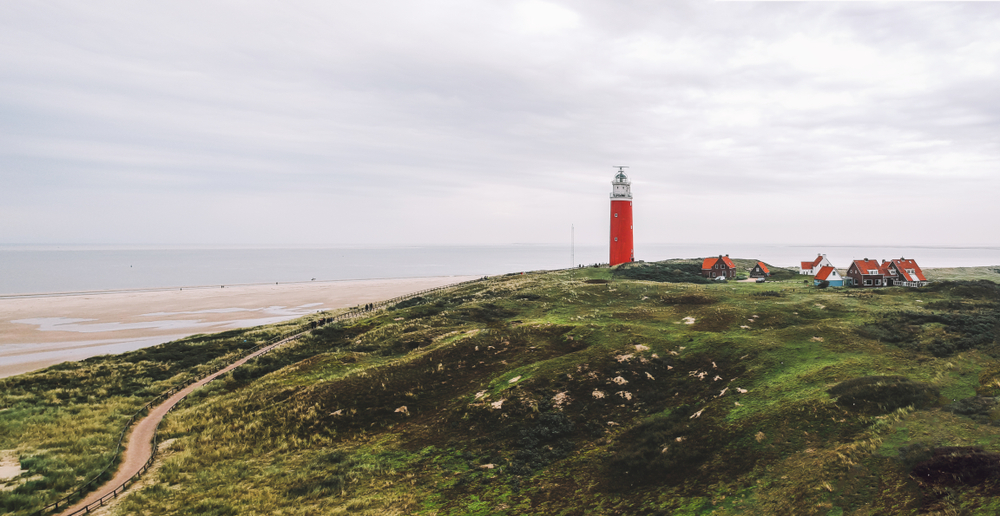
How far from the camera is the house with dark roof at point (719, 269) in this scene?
83000 mm

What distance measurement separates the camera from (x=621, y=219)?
8438cm

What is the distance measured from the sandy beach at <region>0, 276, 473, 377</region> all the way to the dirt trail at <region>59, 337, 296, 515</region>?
27.2 m

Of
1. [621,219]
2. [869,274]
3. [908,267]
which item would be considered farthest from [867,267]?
[621,219]

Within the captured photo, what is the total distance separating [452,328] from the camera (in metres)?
46.6

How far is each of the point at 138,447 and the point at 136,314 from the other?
2853 inches

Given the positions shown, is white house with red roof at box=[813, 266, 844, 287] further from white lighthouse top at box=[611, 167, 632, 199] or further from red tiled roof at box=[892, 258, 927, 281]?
white lighthouse top at box=[611, 167, 632, 199]

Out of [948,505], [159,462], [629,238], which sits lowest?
[159,462]

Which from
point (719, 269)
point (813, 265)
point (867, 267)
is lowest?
point (719, 269)

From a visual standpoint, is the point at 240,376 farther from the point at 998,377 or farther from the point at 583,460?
the point at 998,377

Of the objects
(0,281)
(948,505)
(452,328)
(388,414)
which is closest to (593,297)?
(452,328)

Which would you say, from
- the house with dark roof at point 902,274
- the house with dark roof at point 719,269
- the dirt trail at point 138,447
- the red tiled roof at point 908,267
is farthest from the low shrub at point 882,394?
the house with dark roof at point 719,269

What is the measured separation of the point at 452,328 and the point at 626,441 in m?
26.8

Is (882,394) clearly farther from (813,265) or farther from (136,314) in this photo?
(136,314)

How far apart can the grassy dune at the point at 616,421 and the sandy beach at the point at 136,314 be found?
71.0ft
